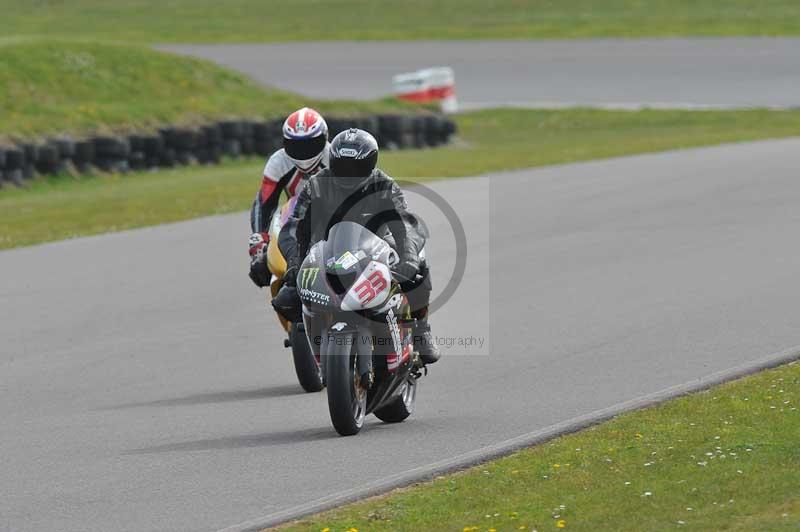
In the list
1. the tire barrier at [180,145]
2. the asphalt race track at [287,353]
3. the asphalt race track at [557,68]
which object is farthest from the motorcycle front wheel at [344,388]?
the asphalt race track at [557,68]

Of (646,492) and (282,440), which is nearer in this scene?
(646,492)

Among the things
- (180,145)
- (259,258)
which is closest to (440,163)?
(180,145)

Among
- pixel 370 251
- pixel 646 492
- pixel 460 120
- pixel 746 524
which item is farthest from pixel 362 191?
pixel 460 120

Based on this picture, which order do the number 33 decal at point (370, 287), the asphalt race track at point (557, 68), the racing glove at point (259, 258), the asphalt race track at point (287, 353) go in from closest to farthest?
the asphalt race track at point (287, 353) < the number 33 decal at point (370, 287) < the racing glove at point (259, 258) < the asphalt race track at point (557, 68)

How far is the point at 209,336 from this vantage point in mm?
10773

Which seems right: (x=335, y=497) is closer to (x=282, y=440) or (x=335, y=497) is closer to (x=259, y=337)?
(x=282, y=440)

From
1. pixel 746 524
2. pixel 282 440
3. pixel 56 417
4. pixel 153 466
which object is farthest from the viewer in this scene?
pixel 56 417

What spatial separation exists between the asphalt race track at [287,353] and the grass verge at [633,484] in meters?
0.47

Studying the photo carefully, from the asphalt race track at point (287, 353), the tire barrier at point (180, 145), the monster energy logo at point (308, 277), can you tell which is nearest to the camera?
the asphalt race track at point (287, 353)

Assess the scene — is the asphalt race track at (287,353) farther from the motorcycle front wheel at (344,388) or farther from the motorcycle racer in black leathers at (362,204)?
the motorcycle racer in black leathers at (362,204)

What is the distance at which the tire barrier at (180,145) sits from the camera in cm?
→ 2095

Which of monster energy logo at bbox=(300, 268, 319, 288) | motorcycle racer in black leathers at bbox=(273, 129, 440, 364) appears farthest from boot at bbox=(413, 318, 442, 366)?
monster energy logo at bbox=(300, 268, 319, 288)

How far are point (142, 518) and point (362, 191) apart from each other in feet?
7.36

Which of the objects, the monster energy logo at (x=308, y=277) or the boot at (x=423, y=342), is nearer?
the monster energy logo at (x=308, y=277)
